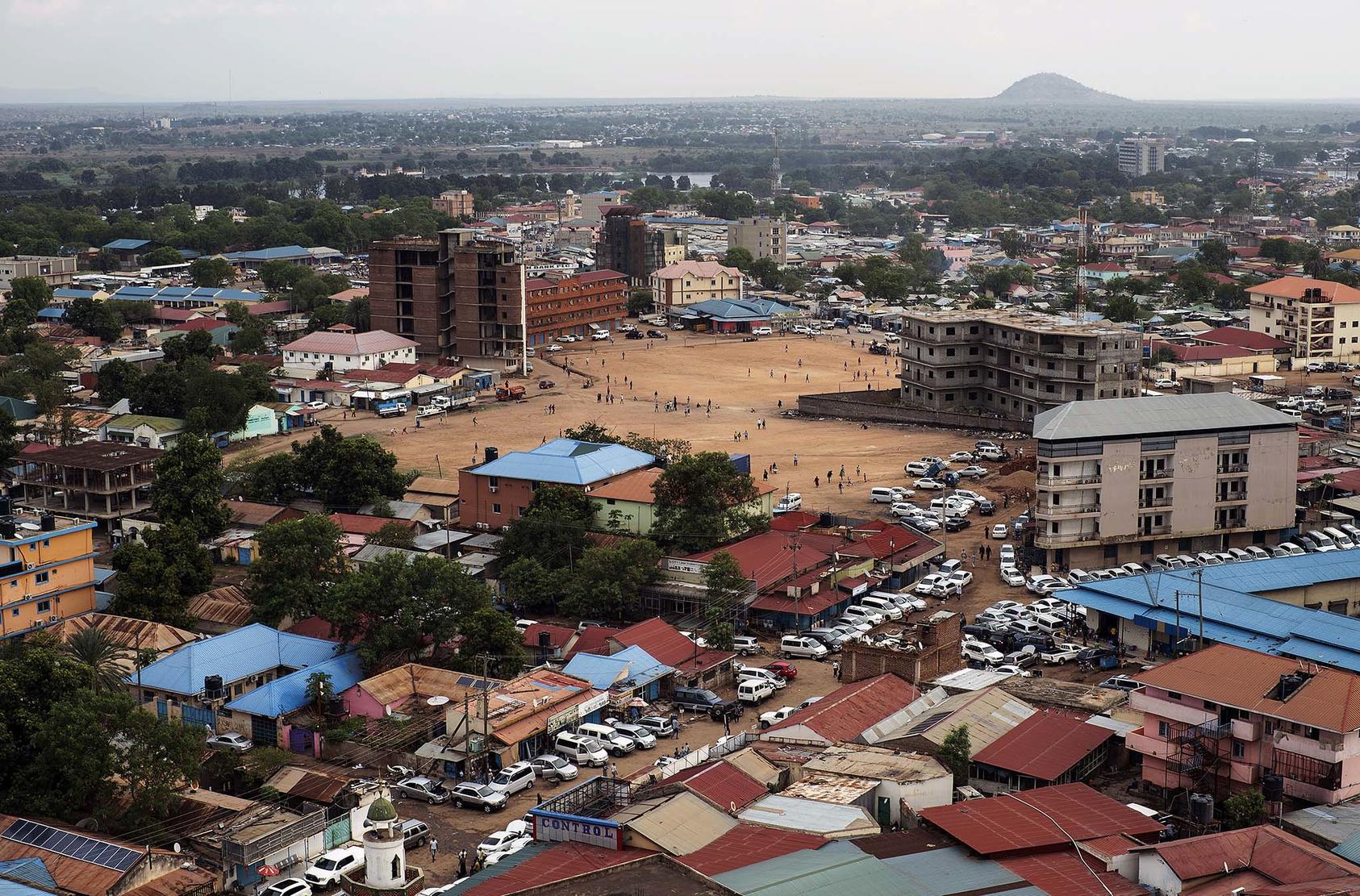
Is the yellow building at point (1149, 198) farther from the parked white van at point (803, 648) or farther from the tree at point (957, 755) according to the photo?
the tree at point (957, 755)

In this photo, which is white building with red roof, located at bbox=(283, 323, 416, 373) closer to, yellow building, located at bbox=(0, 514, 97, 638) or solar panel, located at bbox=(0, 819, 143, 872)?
yellow building, located at bbox=(0, 514, 97, 638)

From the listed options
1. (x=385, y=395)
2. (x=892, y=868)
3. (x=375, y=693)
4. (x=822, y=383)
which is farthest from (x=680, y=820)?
(x=822, y=383)

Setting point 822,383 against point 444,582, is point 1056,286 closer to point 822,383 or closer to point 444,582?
point 822,383

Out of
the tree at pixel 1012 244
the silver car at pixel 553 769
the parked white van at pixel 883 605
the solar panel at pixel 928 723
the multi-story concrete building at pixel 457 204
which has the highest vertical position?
the multi-story concrete building at pixel 457 204

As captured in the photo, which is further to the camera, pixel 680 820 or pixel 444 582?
pixel 444 582

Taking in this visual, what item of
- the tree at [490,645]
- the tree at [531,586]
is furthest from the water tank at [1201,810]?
the tree at [531,586]

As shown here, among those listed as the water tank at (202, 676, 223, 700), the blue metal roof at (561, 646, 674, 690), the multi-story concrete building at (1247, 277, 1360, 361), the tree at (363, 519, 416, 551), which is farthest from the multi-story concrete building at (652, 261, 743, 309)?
the water tank at (202, 676, 223, 700)

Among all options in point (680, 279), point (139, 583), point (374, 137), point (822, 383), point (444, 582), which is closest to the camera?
point (444, 582)

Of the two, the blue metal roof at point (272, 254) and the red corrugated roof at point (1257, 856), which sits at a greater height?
the blue metal roof at point (272, 254)
